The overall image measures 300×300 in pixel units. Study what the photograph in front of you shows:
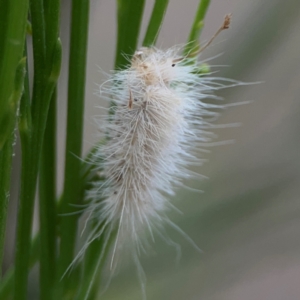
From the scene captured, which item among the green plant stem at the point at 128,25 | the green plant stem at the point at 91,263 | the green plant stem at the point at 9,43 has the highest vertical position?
the green plant stem at the point at 128,25

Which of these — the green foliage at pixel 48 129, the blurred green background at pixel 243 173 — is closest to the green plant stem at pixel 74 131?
the green foliage at pixel 48 129

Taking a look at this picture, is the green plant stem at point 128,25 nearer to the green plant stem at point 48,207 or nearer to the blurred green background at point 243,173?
the green plant stem at point 48,207

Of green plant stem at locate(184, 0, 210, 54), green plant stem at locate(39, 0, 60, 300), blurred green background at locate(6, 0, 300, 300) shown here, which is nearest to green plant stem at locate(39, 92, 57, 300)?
green plant stem at locate(39, 0, 60, 300)

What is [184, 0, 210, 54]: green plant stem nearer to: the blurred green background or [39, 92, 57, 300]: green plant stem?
[39, 92, 57, 300]: green plant stem

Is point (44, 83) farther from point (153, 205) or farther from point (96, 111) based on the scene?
point (96, 111)

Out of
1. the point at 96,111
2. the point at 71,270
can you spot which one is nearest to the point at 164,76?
the point at 71,270

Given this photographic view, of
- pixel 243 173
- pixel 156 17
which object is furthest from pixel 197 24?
pixel 243 173
